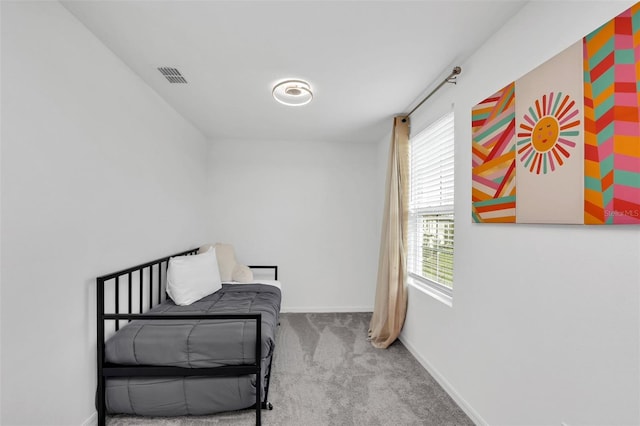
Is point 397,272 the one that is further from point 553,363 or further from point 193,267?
point 193,267

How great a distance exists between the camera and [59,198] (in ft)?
5.03

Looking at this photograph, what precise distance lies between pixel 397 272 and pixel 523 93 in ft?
6.50

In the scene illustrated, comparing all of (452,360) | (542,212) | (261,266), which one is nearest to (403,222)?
(452,360)

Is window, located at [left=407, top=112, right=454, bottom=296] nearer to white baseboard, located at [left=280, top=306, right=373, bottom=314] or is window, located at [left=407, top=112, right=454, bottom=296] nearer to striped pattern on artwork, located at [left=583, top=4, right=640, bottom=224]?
striped pattern on artwork, located at [left=583, top=4, right=640, bottom=224]

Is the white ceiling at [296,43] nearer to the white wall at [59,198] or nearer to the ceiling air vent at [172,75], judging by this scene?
the ceiling air vent at [172,75]

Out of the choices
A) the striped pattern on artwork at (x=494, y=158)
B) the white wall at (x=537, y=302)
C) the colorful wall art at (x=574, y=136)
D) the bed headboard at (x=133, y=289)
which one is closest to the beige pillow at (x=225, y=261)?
the bed headboard at (x=133, y=289)

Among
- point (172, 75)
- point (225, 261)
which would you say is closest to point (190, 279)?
point (225, 261)

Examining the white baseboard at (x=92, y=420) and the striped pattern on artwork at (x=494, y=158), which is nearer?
the striped pattern on artwork at (x=494, y=158)

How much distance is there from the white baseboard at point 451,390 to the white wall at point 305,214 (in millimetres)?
1586

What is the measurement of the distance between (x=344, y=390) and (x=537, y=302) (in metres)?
1.54

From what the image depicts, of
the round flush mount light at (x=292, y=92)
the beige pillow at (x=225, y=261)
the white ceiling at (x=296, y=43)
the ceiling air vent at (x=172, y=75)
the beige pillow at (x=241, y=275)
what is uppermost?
the white ceiling at (x=296, y=43)

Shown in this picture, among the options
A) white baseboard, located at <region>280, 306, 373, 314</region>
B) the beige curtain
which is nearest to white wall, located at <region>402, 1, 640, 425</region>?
the beige curtain

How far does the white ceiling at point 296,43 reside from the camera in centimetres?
155

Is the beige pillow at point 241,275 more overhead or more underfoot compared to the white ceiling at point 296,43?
more underfoot
